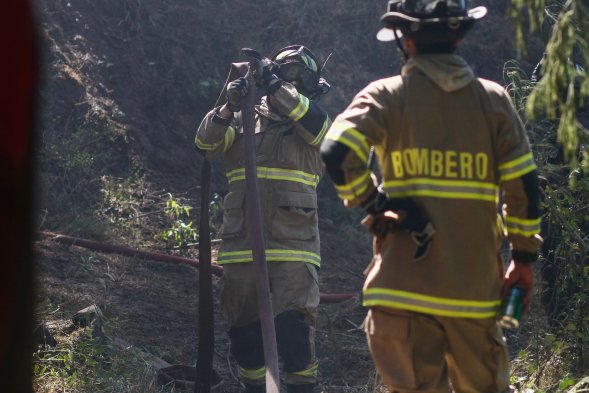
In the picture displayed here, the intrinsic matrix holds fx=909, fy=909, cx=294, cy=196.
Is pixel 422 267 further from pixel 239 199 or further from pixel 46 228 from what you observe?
pixel 46 228

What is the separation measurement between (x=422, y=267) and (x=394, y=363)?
365 mm

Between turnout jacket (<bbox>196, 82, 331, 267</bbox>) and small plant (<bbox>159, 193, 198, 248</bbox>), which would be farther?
small plant (<bbox>159, 193, 198, 248</bbox>)

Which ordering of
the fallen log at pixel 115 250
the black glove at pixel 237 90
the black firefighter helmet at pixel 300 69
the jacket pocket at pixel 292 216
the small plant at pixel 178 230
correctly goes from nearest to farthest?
1. the black glove at pixel 237 90
2. the jacket pocket at pixel 292 216
3. the black firefighter helmet at pixel 300 69
4. the fallen log at pixel 115 250
5. the small plant at pixel 178 230

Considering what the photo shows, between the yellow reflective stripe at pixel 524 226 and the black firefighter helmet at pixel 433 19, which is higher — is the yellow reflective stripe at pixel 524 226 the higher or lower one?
the lower one

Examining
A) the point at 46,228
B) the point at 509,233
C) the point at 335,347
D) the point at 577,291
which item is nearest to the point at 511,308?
the point at 509,233

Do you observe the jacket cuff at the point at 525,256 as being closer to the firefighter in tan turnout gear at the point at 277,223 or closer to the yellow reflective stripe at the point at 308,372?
the firefighter in tan turnout gear at the point at 277,223

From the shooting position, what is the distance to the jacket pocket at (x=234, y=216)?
5.61 metres

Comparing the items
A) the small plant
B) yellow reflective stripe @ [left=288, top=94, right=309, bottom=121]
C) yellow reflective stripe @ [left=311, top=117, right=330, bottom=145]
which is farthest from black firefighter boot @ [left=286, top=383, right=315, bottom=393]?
the small plant

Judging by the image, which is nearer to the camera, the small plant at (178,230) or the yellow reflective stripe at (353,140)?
the yellow reflective stripe at (353,140)

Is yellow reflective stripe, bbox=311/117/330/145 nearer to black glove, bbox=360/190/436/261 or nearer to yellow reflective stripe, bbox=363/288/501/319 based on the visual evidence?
black glove, bbox=360/190/436/261

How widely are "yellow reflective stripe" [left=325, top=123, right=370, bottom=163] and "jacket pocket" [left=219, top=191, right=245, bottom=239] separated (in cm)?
233

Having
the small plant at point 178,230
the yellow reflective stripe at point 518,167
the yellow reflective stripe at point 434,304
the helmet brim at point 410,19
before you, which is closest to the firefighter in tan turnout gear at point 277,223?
the helmet brim at point 410,19

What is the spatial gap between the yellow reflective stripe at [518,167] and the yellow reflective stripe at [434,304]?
19.0 inches

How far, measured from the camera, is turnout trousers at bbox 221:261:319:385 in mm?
5504
